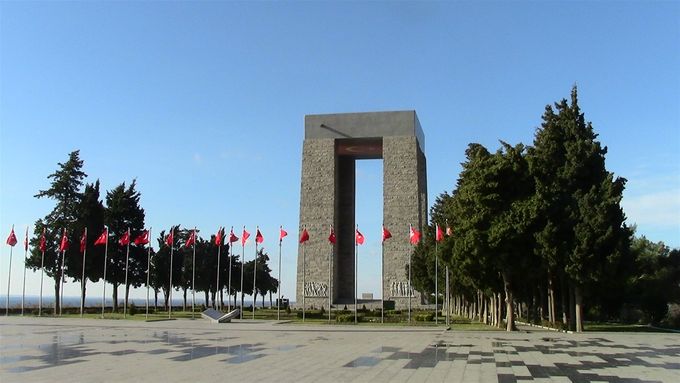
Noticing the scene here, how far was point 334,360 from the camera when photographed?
767 inches

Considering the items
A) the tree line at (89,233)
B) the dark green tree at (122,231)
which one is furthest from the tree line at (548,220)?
the dark green tree at (122,231)

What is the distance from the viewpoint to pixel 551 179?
38562mm

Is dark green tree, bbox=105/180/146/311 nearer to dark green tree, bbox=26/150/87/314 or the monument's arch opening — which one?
dark green tree, bbox=26/150/87/314

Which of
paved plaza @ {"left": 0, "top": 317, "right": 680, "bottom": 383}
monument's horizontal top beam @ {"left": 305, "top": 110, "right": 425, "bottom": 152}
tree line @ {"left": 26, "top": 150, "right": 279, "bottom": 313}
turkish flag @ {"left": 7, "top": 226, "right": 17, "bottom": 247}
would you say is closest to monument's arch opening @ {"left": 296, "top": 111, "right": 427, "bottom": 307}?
monument's horizontal top beam @ {"left": 305, "top": 110, "right": 425, "bottom": 152}

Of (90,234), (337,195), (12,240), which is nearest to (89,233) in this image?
(90,234)

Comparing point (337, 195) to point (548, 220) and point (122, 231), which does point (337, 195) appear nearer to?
point (122, 231)

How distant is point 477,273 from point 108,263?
1689 inches

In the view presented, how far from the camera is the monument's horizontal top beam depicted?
78.6 meters

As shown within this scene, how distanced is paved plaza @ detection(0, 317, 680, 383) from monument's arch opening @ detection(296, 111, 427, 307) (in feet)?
149

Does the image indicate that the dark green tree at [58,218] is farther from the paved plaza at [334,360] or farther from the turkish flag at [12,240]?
the paved plaza at [334,360]

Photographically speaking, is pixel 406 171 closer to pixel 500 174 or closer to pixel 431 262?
pixel 431 262

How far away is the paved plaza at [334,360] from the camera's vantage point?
51.6 ft

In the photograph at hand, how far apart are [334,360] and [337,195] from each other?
6264 cm

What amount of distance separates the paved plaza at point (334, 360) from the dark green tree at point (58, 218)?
36.0 meters
